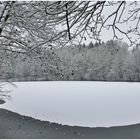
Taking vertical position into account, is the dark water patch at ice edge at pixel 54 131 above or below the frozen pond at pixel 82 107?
below

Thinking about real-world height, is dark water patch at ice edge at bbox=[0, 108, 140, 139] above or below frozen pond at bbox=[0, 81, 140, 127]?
below

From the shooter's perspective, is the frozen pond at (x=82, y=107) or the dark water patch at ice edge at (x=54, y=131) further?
the frozen pond at (x=82, y=107)

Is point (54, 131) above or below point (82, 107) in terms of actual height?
below

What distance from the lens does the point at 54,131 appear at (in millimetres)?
15469

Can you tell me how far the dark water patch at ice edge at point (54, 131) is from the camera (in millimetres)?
14354

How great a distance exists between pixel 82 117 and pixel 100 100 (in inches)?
174

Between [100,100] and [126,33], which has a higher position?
[126,33]

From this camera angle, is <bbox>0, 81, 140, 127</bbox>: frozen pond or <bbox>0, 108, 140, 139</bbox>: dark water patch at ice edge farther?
<bbox>0, 81, 140, 127</bbox>: frozen pond

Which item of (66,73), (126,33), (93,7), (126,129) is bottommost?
(126,129)

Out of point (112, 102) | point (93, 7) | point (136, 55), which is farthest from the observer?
point (136, 55)

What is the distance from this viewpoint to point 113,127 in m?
16.5

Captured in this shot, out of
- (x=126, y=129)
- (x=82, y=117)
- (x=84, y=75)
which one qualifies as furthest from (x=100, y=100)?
(x=84, y=75)

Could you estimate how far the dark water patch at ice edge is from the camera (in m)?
14.4

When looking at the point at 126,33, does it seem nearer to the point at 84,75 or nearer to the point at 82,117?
the point at 82,117
